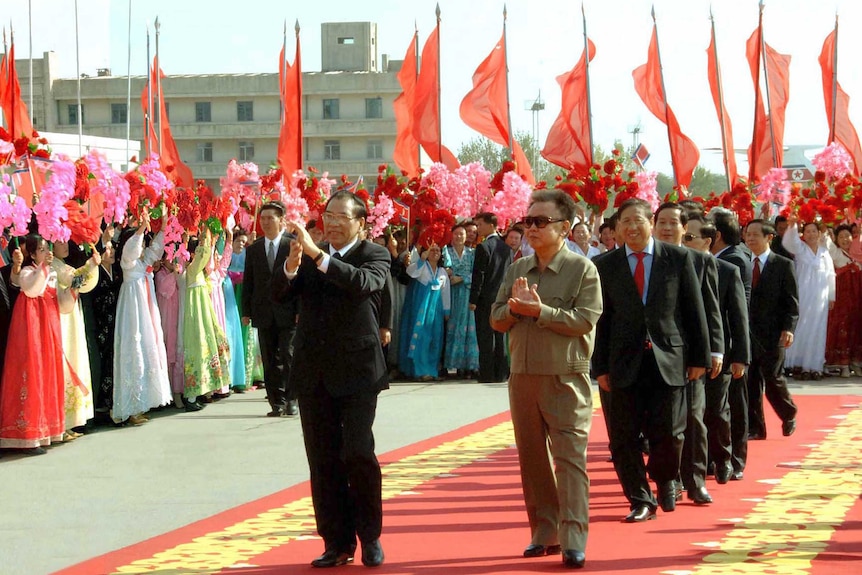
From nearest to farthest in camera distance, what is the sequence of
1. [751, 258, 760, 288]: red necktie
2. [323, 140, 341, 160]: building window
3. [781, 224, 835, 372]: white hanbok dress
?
[751, 258, 760, 288]: red necktie, [781, 224, 835, 372]: white hanbok dress, [323, 140, 341, 160]: building window

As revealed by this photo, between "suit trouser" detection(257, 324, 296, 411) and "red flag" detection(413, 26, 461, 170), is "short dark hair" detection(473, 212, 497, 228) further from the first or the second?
"red flag" detection(413, 26, 461, 170)

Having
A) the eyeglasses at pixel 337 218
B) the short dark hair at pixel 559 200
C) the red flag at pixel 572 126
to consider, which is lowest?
the eyeglasses at pixel 337 218

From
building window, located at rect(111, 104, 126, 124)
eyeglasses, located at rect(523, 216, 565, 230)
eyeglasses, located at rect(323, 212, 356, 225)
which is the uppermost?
building window, located at rect(111, 104, 126, 124)

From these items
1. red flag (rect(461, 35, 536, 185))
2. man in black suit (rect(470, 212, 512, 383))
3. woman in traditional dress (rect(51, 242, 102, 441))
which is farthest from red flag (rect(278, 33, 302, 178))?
woman in traditional dress (rect(51, 242, 102, 441))

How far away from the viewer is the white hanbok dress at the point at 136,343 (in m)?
12.4

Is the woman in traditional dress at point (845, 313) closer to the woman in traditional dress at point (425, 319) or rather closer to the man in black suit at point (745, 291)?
the woman in traditional dress at point (425, 319)

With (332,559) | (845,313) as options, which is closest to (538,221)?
(332,559)

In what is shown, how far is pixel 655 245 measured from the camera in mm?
7965

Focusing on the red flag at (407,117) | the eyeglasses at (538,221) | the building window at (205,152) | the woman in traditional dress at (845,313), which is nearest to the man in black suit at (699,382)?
the eyeglasses at (538,221)

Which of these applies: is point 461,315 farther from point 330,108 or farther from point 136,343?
Result: point 330,108

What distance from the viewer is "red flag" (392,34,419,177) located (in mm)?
25594

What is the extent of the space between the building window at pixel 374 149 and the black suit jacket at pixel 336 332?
276 feet

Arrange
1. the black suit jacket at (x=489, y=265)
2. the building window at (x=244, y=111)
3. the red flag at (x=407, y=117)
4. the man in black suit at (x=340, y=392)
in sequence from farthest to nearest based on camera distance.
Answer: the building window at (x=244, y=111) → the red flag at (x=407, y=117) → the black suit jacket at (x=489, y=265) → the man in black suit at (x=340, y=392)

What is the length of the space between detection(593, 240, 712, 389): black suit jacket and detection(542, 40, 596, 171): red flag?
53.3 feet
